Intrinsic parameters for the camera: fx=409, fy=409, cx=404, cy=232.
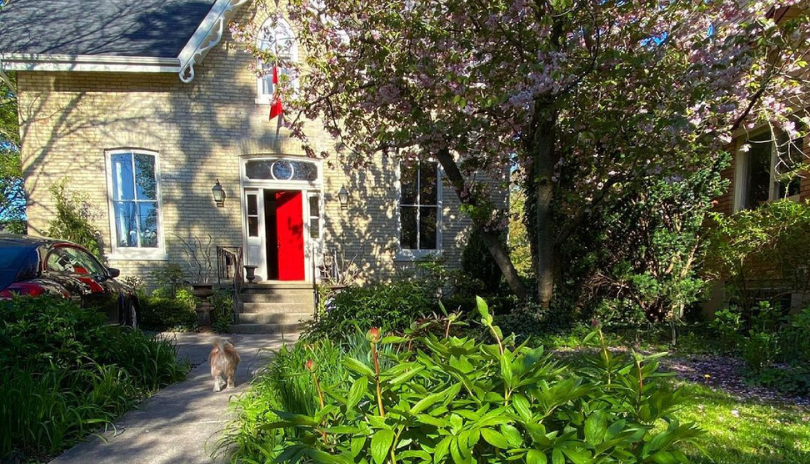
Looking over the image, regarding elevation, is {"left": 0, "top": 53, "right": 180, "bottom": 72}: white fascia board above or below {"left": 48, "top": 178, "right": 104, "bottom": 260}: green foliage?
above

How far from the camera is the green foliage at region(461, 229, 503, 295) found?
28.8 ft

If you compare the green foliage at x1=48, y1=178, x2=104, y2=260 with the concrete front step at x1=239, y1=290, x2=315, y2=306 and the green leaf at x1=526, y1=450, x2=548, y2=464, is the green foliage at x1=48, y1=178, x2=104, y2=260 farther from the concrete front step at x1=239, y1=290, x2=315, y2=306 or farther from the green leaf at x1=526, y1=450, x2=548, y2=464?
the green leaf at x1=526, y1=450, x2=548, y2=464

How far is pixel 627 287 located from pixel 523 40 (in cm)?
443

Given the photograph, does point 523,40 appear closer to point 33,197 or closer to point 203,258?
point 203,258

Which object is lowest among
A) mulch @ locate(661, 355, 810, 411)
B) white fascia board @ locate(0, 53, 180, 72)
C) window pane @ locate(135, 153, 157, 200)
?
mulch @ locate(661, 355, 810, 411)

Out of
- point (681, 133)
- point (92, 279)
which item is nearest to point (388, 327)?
point (681, 133)

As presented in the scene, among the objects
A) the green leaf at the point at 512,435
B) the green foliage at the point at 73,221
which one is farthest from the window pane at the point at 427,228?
the green leaf at the point at 512,435

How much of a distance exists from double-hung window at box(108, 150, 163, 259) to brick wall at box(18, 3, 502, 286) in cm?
19

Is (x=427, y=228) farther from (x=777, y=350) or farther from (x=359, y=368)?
(x=359, y=368)

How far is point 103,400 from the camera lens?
10.8 feet

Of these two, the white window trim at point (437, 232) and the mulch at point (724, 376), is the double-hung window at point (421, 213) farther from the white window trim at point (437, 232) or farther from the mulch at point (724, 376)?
the mulch at point (724, 376)

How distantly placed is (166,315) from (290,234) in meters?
3.21

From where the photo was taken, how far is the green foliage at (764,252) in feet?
14.8

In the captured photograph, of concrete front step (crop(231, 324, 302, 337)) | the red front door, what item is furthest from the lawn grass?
the red front door
